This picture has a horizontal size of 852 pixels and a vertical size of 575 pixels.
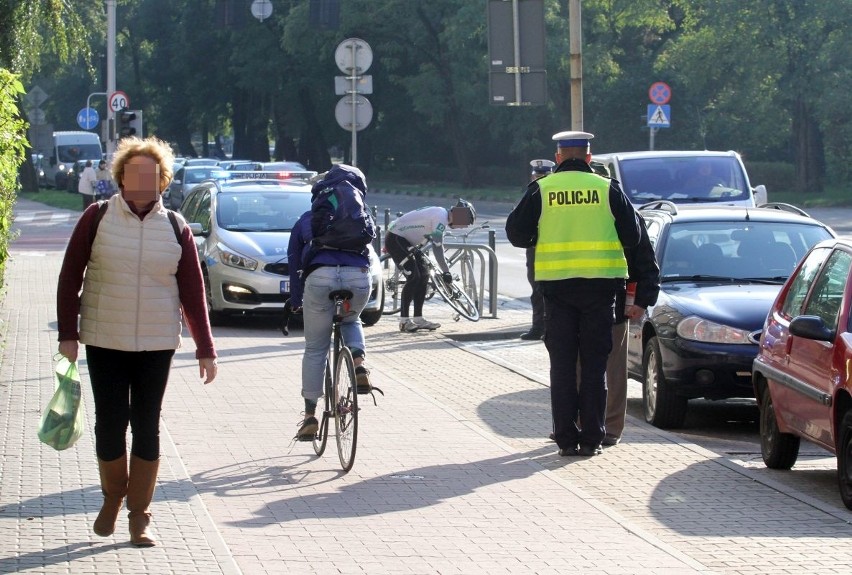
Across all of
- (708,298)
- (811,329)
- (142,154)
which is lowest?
(708,298)

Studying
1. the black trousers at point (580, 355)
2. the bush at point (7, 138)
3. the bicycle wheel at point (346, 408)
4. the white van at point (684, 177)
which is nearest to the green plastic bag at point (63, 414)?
the bicycle wheel at point (346, 408)

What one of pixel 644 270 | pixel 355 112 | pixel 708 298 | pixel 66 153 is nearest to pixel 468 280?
pixel 355 112

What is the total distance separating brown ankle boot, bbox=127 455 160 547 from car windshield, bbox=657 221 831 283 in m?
5.92

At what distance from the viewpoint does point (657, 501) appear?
781 cm

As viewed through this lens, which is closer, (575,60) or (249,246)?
(249,246)

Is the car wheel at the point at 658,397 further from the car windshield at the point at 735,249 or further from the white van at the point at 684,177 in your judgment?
the white van at the point at 684,177

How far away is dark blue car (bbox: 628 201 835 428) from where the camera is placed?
403 inches

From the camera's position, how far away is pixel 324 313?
8.68 metres

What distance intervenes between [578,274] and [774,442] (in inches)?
61.7

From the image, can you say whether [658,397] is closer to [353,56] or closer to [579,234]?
[579,234]

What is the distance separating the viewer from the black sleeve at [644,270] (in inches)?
363

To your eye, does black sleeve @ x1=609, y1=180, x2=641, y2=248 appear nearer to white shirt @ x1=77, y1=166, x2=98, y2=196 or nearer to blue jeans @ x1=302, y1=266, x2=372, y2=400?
blue jeans @ x1=302, y1=266, x2=372, y2=400

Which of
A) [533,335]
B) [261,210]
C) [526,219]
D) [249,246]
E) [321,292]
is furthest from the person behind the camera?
[261,210]

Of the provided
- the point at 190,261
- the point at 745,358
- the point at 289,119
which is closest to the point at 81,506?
the point at 190,261
